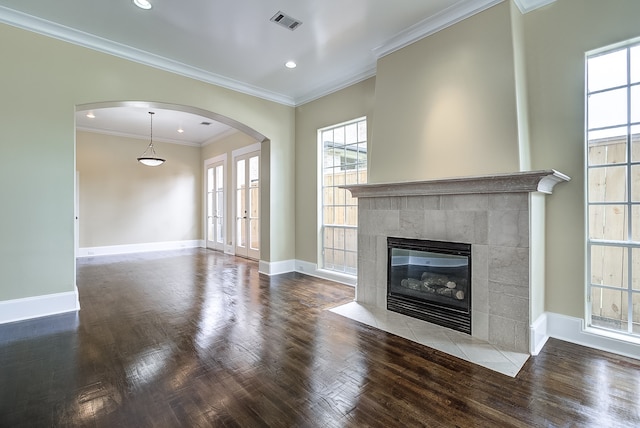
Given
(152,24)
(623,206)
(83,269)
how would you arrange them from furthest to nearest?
(83,269), (152,24), (623,206)

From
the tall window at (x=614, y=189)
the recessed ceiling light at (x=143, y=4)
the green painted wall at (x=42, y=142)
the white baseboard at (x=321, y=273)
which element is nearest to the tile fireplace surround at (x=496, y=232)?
the tall window at (x=614, y=189)

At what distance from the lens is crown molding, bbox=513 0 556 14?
2.82 meters

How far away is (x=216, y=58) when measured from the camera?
404cm

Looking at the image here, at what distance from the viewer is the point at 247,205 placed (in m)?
7.28

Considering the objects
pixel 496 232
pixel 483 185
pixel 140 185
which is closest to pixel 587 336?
pixel 496 232

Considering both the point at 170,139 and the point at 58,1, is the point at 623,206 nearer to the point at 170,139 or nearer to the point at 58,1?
the point at 58,1

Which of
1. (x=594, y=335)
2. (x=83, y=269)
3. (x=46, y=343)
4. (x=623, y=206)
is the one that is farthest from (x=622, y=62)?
(x=83, y=269)

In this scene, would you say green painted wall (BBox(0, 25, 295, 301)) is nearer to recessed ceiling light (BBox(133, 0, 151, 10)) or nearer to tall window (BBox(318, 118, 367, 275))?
recessed ceiling light (BBox(133, 0, 151, 10))

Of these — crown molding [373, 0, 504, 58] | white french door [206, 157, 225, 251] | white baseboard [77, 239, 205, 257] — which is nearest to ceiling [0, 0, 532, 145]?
crown molding [373, 0, 504, 58]

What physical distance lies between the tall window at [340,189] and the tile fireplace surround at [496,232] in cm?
139

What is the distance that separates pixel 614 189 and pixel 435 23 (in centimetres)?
237

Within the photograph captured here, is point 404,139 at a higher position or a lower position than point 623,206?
higher

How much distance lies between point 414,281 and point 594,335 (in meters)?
1.59

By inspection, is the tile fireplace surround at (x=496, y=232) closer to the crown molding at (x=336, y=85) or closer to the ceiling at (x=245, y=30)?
the ceiling at (x=245, y=30)
